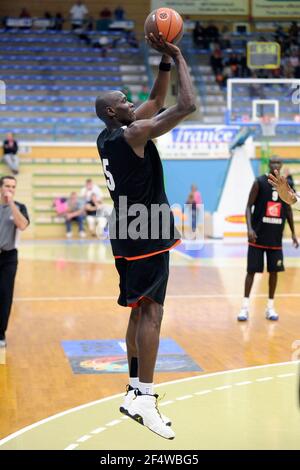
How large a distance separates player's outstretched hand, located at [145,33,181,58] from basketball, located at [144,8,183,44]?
0.03 meters

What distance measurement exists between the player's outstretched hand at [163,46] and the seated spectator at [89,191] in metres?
18.4

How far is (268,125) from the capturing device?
959 inches

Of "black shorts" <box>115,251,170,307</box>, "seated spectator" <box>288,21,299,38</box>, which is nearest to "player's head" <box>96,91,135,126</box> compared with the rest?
"black shorts" <box>115,251,170,307</box>

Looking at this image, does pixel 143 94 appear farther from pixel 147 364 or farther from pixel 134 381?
pixel 147 364

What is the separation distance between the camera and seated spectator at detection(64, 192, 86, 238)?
939 inches

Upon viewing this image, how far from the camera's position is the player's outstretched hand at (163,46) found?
5215 mm

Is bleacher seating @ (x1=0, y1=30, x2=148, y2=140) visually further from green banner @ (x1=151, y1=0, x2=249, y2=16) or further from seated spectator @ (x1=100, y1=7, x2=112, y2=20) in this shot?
green banner @ (x1=151, y1=0, x2=249, y2=16)

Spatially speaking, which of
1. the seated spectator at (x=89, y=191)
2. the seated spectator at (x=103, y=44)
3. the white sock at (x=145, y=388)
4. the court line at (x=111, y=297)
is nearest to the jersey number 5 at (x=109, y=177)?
the white sock at (x=145, y=388)

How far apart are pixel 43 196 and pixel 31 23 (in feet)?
21.9

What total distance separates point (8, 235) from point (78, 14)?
21203 mm

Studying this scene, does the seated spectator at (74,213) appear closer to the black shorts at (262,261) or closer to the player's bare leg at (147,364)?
the black shorts at (262,261)

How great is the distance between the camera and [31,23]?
27.9m

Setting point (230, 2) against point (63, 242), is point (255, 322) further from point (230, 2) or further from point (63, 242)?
point (230, 2)
